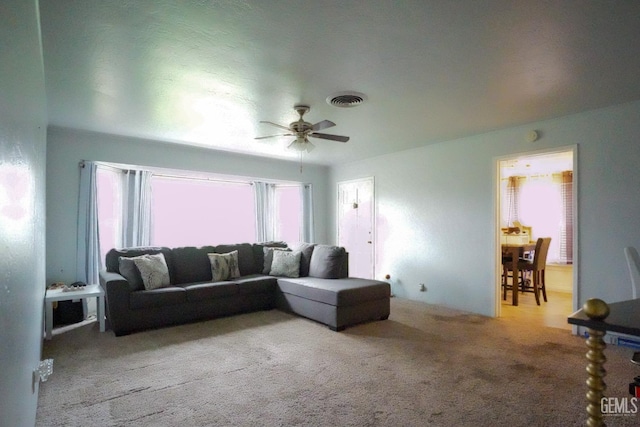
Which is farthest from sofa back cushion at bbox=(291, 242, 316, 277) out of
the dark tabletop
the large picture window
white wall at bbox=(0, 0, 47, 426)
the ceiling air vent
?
the dark tabletop

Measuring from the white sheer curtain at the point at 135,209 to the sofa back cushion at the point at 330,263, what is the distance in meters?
2.55

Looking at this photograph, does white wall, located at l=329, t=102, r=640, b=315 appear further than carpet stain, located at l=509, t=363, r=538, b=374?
Yes

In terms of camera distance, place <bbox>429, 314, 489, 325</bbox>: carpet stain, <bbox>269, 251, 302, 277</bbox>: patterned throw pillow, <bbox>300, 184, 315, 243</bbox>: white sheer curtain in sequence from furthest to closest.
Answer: <bbox>300, 184, 315, 243</bbox>: white sheer curtain < <bbox>269, 251, 302, 277</bbox>: patterned throw pillow < <bbox>429, 314, 489, 325</bbox>: carpet stain

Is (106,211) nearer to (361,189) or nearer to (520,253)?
(361,189)

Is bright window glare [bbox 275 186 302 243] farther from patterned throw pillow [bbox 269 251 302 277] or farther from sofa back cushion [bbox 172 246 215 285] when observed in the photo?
sofa back cushion [bbox 172 246 215 285]

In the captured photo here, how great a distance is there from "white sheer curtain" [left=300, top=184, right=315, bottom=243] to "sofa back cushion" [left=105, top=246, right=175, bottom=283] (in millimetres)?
2753

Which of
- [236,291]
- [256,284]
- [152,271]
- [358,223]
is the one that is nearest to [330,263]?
[256,284]

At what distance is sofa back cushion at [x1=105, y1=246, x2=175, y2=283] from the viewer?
4219 mm

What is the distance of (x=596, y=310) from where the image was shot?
0.99 metres

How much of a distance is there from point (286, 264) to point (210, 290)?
1.17 m

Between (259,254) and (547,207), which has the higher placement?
(547,207)

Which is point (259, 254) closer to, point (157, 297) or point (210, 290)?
point (210, 290)

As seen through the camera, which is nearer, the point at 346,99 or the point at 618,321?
the point at 618,321

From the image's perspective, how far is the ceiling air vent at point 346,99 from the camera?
3110 mm
